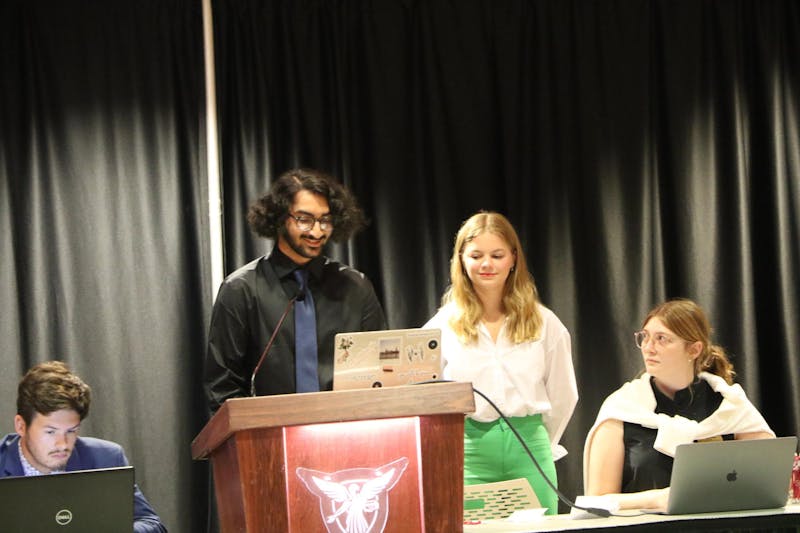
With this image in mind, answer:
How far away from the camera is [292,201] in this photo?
135 inches

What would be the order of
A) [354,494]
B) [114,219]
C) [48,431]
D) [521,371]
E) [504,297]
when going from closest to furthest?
[354,494] → [48,431] → [521,371] → [504,297] → [114,219]

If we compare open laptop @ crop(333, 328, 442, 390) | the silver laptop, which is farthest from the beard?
the silver laptop

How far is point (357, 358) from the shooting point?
2199mm

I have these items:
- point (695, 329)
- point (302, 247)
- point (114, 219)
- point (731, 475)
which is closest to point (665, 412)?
point (695, 329)

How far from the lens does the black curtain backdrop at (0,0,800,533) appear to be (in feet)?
13.6

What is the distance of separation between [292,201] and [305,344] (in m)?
0.48

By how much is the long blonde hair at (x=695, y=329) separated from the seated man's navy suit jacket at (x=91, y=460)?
1609 millimetres

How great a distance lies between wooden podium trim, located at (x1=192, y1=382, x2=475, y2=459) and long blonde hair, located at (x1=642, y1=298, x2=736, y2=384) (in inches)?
53.8

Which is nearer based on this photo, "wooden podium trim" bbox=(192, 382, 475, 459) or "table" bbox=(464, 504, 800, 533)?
"wooden podium trim" bbox=(192, 382, 475, 459)

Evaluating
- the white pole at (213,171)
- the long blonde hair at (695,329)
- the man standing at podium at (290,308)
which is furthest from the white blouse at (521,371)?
the white pole at (213,171)

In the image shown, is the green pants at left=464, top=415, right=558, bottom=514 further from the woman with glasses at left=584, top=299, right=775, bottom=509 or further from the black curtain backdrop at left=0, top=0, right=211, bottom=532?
the black curtain backdrop at left=0, top=0, right=211, bottom=532

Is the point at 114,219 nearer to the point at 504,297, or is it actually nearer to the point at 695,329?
the point at 504,297

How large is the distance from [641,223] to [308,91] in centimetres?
151

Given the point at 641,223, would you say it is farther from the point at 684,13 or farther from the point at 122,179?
the point at 122,179
